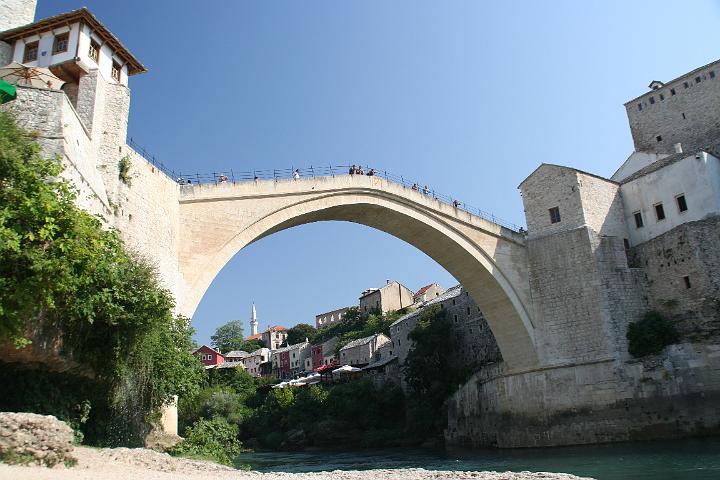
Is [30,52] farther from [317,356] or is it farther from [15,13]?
[317,356]

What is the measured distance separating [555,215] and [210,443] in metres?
14.6

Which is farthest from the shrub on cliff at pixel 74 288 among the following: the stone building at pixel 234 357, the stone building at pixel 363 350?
the stone building at pixel 234 357

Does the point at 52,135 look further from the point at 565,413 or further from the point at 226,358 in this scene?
the point at 226,358

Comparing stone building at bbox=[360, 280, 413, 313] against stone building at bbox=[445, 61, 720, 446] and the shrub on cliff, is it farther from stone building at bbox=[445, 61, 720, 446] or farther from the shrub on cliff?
the shrub on cliff

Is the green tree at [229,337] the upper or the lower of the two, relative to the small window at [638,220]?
upper

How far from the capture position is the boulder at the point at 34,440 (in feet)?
23.3

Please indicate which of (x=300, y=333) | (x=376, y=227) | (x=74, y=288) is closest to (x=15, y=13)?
(x=74, y=288)

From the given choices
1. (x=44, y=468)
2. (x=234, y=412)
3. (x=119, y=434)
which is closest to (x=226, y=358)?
(x=234, y=412)

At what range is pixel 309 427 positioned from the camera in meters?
36.0

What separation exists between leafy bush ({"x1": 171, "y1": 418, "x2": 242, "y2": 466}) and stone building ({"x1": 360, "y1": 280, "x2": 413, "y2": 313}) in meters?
43.1

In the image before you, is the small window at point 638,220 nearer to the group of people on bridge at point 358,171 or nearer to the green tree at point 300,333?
the group of people on bridge at point 358,171

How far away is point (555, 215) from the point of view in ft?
72.8

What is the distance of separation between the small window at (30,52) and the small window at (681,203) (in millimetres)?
19825

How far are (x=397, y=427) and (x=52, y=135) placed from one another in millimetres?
27197
